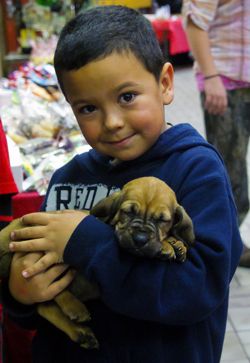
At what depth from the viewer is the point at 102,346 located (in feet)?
3.24

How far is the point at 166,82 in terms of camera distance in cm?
107

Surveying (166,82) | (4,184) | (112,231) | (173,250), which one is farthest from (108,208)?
(4,184)

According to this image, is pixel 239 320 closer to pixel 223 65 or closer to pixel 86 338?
pixel 223 65

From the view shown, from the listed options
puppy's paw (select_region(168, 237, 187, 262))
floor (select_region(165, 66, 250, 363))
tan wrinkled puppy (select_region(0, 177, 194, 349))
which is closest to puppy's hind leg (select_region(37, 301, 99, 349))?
tan wrinkled puppy (select_region(0, 177, 194, 349))

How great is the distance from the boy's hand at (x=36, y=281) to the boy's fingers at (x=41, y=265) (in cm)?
1

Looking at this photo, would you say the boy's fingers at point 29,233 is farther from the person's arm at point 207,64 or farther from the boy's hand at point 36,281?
the person's arm at point 207,64

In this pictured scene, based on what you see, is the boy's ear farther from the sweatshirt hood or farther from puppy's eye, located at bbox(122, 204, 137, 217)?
puppy's eye, located at bbox(122, 204, 137, 217)

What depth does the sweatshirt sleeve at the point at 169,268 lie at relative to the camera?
2.86ft

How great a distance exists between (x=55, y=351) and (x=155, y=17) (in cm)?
697

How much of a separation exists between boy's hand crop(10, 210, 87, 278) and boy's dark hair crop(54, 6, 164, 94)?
0.27 m

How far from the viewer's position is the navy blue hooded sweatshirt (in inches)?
34.5

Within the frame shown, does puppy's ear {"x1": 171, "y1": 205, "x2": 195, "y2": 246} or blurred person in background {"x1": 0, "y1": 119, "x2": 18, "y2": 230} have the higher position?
puppy's ear {"x1": 171, "y1": 205, "x2": 195, "y2": 246}

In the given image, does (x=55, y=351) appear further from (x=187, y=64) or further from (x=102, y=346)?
(x=187, y=64)

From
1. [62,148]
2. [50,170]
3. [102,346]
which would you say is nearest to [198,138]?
[102,346]
